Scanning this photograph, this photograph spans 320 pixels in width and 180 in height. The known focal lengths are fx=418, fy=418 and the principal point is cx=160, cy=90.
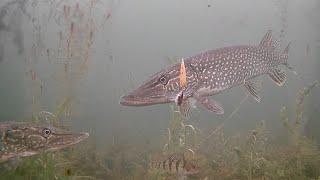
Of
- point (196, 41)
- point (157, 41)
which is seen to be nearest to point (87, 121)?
point (157, 41)

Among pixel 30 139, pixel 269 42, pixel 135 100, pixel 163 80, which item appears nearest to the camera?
pixel 135 100

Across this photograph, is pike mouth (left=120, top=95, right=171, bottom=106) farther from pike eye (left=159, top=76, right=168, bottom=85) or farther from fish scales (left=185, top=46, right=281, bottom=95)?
fish scales (left=185, top=46, right=281, bottom=95)

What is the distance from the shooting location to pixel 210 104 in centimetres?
514

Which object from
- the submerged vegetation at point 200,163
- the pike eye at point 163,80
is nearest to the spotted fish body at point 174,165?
the submerged vegetation at point 200,163

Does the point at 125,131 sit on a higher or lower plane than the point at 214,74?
lower

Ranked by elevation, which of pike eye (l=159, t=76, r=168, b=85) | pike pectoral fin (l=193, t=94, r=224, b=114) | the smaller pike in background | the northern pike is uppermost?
pike eye (l=159, t=76, r=168, b=85)

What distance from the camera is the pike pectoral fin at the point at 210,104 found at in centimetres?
506

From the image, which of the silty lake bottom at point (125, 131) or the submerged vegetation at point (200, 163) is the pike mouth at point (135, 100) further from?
the submerged vegetation at point (200, 163)

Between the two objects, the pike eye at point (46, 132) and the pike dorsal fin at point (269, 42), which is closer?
the pike eye at point (46, 132)

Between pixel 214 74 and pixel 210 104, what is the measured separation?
522 millimetres

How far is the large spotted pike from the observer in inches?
192

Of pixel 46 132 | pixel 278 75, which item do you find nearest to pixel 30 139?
pixel 46 132

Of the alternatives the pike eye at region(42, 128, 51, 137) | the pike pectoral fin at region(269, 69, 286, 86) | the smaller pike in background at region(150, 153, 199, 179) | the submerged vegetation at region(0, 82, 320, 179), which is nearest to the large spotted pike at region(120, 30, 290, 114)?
the pike pectoral fin at region(269, 69, 286, 86)

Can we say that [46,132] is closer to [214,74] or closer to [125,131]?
[214,74]
